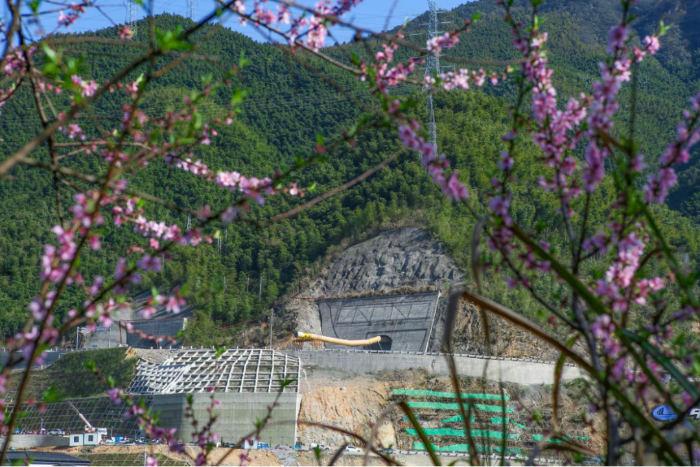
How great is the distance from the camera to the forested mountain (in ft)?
215

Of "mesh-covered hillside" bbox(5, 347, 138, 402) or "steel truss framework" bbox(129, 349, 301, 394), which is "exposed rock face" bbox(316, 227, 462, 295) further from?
"mesh-covered hillside" bbox(5, 347, 138, 402)

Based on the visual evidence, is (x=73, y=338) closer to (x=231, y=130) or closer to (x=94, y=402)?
(x=94, y=402)

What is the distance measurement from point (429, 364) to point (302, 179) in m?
33.6

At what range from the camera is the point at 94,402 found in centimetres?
4672

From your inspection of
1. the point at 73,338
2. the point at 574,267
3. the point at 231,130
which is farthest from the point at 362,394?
the point at 231,130

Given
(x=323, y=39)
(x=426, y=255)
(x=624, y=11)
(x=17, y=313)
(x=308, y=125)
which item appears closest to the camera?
(x=624, y=11)

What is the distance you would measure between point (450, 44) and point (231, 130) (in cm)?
8939

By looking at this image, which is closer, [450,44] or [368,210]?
[450,44]

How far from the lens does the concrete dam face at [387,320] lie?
53156 millimetres

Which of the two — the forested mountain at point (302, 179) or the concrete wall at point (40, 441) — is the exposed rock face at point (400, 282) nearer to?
the forested mountain at point (302, 179)

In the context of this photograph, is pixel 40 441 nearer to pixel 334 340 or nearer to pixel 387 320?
pixel 334 340

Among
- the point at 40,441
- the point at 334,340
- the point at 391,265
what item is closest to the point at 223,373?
the point at 40,441

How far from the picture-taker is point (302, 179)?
75.6 m

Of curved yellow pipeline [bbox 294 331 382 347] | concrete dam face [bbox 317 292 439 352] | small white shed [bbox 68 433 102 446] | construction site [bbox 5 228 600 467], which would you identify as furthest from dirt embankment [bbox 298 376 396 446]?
small white shed [bbox 68 433 102 446]
